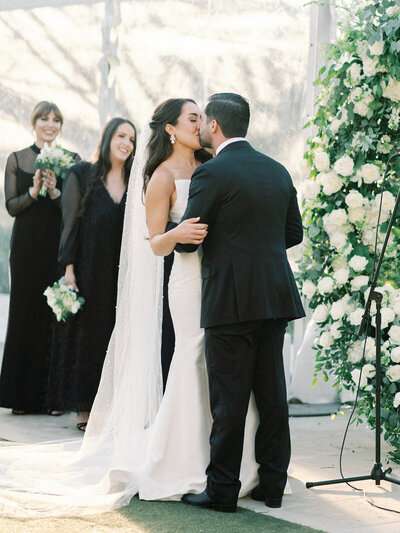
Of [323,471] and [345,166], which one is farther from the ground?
[345,166]

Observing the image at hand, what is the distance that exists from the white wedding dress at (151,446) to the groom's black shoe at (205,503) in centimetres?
5

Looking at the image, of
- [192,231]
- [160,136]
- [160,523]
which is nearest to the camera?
[160,523]

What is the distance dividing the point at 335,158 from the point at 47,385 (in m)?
2.74

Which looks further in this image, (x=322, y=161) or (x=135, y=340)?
(x=322, y=161)

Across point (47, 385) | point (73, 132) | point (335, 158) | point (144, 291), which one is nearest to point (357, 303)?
point (335, 158)

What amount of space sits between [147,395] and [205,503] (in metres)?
0.84

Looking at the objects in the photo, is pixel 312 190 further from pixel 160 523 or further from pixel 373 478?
pixel 160 523

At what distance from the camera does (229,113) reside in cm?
378

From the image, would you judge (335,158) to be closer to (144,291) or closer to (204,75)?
(144,291)

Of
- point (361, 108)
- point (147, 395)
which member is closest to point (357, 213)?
point (361, 108)

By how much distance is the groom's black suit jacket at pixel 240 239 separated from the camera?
11.9 ft

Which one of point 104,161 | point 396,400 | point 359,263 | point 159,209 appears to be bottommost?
point 396,400

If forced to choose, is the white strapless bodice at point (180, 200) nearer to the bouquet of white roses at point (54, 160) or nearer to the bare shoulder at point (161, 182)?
the bare shoulder at point (161, 182)

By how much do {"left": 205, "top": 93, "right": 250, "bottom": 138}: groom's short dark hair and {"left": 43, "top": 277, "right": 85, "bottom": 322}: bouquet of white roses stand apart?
2.15 m
